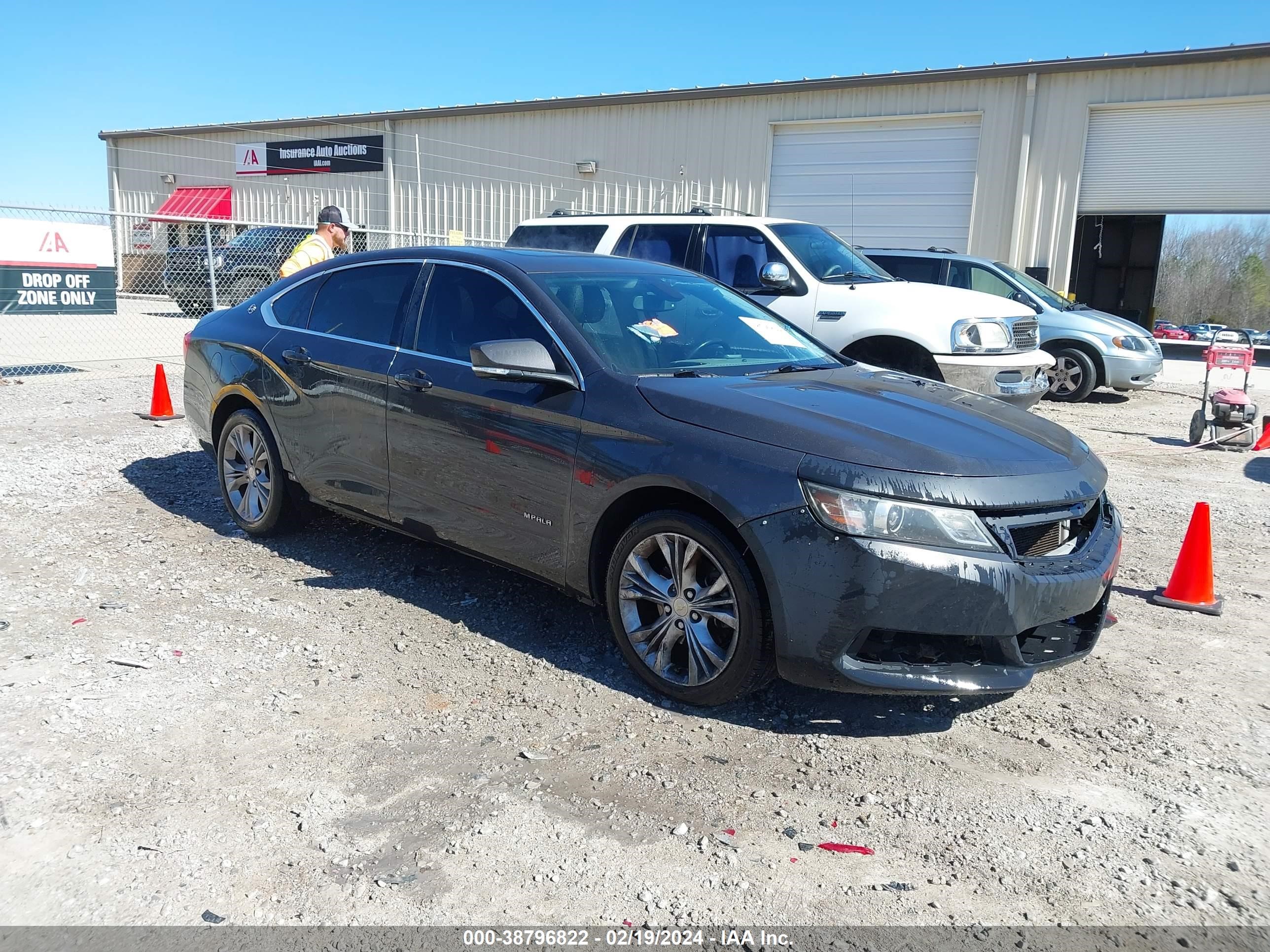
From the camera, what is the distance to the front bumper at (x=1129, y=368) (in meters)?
12.4

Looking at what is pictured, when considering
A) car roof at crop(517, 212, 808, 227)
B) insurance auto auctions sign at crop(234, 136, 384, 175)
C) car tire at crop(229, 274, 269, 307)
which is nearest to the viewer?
car roof at crop(517, 212, 808, 227)

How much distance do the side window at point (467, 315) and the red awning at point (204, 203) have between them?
93.2ft

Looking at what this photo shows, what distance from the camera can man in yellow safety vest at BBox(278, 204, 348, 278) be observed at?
7977mm

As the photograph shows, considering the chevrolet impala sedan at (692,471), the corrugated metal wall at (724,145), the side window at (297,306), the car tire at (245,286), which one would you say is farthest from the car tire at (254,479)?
the corrugated metal wall at (724,145)

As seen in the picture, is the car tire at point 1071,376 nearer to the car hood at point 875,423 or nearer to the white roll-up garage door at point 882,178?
the white roll-up garage door at point 882,178

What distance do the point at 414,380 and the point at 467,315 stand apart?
384mm

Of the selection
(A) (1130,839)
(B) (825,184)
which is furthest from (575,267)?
(B) (825,184)

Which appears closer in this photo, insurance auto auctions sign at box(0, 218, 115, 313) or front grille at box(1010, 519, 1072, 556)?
front grille at box(1010, 519, 1072, 556)

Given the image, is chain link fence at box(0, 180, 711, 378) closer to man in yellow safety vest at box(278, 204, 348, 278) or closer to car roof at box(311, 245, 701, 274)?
man in yellow safety vest at box(278, 204, 348, 278)

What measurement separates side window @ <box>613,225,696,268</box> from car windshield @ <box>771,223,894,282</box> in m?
0.82

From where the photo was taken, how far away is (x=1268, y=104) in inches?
684

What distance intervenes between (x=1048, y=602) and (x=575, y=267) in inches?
101

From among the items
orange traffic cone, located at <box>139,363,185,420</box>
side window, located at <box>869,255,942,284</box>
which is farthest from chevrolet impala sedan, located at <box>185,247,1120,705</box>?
side window, located at <box>869,255,942,284</box>

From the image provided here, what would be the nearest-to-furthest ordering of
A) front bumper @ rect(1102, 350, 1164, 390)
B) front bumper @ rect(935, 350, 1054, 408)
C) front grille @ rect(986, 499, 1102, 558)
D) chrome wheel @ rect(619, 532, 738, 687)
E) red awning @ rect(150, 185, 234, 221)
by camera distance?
1. front grille @ rect(986, 499, 1102, 558)
2. chrome wheel @ rect(619, 532, 738, 687)
3. front bumper @ rect(935, 350, 1054, 408)
4. front bumper @ rect(1102, 350, 1164, 390)
5. red awning @ rect(150, 185, 234, 221)
